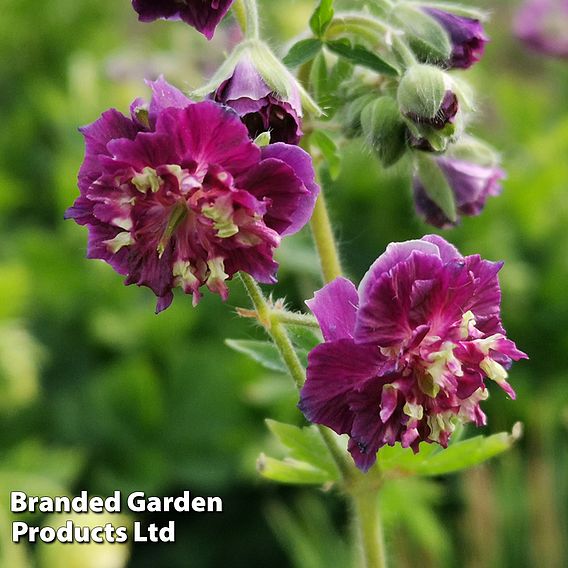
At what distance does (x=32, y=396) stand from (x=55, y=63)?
175cm

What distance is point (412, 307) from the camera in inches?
32.2

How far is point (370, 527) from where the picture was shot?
1070mm

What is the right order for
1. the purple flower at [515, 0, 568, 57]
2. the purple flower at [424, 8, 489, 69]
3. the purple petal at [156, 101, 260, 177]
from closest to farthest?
1. the purple petal at [156, 101, 260, 177]
2. the purple flower at [424, 8, 489, 69]
3. the purple flower at [515, 0, 568, 57]

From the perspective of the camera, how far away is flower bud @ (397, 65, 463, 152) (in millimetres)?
882

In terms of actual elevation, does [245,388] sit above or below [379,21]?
above

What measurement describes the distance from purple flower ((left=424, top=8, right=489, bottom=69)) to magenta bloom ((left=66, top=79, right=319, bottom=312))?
0.98 feet

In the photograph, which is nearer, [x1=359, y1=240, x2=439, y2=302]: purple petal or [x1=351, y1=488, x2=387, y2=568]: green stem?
[x1=359, y1=240, x2=439, y2=302]: purple petal

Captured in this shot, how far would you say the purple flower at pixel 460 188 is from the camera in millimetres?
1075

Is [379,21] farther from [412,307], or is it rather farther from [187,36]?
[187,36]

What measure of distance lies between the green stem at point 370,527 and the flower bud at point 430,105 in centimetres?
41

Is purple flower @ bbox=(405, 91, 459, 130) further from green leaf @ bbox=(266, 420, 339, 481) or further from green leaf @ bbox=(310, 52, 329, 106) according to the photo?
green leaf @ bbox=(266, 420, 339, 481)

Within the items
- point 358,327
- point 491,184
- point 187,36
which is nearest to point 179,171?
point 358,327

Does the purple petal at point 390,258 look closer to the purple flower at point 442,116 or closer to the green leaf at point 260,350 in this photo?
the purple flower at point 442,116

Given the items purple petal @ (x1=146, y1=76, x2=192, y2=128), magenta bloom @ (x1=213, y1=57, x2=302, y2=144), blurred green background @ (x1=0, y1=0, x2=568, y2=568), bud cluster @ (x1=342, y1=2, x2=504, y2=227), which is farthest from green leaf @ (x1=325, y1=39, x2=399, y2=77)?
blurred green background @ (x1=0, y1=0, x2=568, y2=568)
